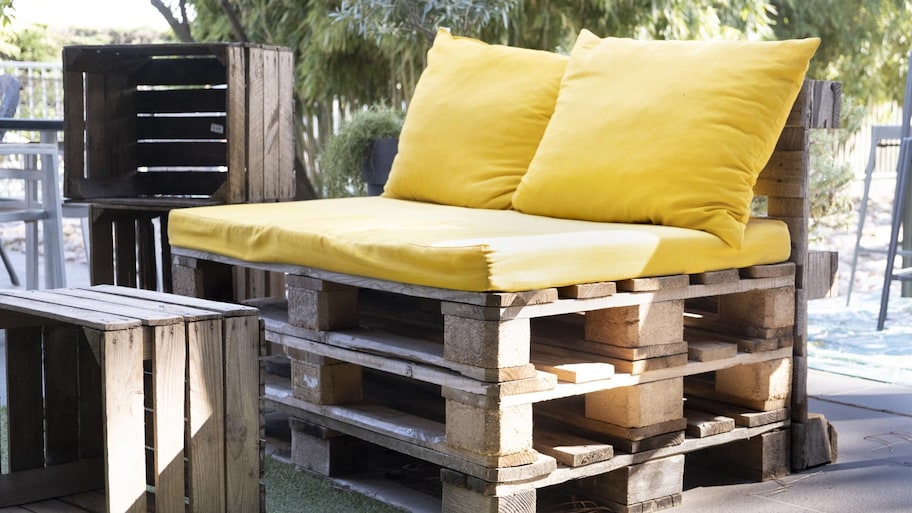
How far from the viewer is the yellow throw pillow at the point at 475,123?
304cm

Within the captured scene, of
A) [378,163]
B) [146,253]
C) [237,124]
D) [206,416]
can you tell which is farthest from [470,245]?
[378,163]

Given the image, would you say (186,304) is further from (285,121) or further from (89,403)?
(285,121)

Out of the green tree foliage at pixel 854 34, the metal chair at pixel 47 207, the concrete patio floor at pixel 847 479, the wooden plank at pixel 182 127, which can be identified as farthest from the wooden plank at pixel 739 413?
the green tree foliage at pixel 854 34

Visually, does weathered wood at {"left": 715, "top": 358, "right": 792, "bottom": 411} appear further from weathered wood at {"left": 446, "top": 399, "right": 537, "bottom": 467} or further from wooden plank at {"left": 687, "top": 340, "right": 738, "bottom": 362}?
weathered wood at {"left": 446, "top": 399, "right": 537, "bottom": 467}

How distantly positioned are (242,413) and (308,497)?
59 centimetres

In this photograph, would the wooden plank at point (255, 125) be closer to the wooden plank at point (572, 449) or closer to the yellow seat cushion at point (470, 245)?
the yellow seat cushion at point (470, 245)

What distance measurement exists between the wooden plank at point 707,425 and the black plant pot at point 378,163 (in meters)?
2.26

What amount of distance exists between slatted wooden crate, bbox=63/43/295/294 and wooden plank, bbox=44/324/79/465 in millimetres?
1125

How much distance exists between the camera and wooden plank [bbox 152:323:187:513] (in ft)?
5.77

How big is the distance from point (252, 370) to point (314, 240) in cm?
60

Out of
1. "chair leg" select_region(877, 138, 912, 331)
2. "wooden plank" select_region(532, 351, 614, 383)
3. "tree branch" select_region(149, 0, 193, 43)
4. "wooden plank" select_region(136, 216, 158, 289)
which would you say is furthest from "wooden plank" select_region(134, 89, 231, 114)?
"tree branch" select_region(149, 0, 193, 43)

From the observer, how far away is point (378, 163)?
15.0 ft

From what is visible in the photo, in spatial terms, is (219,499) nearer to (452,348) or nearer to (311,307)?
(452,348)

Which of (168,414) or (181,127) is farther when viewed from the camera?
(181,127)
